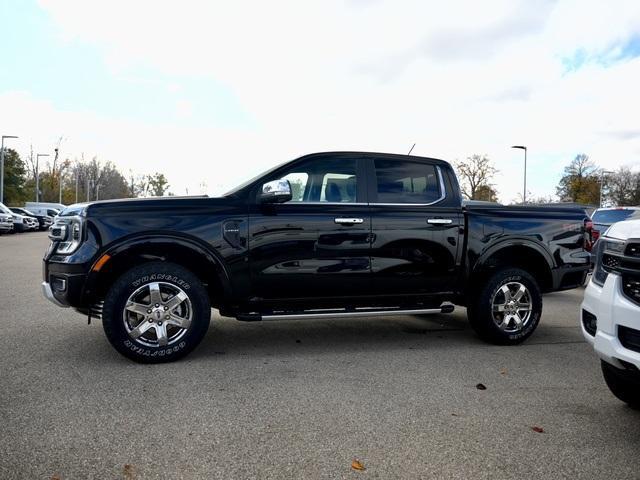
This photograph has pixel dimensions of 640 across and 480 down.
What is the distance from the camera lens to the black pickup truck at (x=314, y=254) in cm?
469

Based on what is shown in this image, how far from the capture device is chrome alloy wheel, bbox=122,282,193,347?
4656 millimetres

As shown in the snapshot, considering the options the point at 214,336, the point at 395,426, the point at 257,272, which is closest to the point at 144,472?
the point at 395,426

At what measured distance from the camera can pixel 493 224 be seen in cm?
565

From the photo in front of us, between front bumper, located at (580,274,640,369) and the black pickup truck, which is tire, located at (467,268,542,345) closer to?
the black pickup truck

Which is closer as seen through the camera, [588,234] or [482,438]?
[482,438]

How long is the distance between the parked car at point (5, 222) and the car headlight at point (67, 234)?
25.6 meters

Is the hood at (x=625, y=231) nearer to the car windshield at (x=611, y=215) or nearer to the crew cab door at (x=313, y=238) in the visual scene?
the crew cab door at (x=313, y=238)

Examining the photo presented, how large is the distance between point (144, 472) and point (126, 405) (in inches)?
40.7

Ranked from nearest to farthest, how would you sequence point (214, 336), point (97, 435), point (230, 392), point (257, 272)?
point (97, 435)
point (230, 392)
point (257, 272)
point (214, 336)

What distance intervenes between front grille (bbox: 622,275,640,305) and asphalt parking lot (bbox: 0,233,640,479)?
88cm

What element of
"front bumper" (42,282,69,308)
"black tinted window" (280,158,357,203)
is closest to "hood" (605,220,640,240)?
"black tinted window" (280,158,357,203)

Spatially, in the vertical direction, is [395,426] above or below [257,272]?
below

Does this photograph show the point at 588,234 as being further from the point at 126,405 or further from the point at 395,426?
the point at 126,405

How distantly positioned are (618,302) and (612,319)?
0.34 feet
